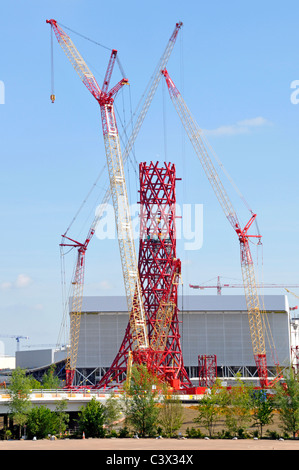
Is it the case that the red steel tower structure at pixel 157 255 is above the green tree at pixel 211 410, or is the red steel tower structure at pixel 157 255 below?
above

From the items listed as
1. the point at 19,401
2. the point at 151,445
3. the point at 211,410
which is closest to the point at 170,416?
the point at 211,410

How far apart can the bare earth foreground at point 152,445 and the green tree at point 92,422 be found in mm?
4028

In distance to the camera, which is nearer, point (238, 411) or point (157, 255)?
point (238, 411)

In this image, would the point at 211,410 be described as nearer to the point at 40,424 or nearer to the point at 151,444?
the point at 151,444

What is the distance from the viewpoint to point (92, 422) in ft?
273

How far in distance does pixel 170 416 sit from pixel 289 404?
44.3 ft

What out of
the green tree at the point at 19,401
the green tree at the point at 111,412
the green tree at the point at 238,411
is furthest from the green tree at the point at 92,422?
the green tree at the point at 238,411

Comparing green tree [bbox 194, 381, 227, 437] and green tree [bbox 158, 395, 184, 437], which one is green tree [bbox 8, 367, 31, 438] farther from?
green tree [bbox 194, 381, 227, 437]

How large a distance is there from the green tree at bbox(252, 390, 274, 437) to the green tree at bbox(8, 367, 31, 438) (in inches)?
1032

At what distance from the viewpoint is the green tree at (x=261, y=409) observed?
83.8 meters

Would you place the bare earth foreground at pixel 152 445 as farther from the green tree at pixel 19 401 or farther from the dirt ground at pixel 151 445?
the green tree at pixel 19 401

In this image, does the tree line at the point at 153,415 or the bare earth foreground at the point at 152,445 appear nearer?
the bare earth foreground at the point at 152,445

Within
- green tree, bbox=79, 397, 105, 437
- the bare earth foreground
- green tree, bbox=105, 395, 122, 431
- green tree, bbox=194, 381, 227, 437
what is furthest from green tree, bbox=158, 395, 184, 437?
green tree, bbox=79, 397, 105, 437
